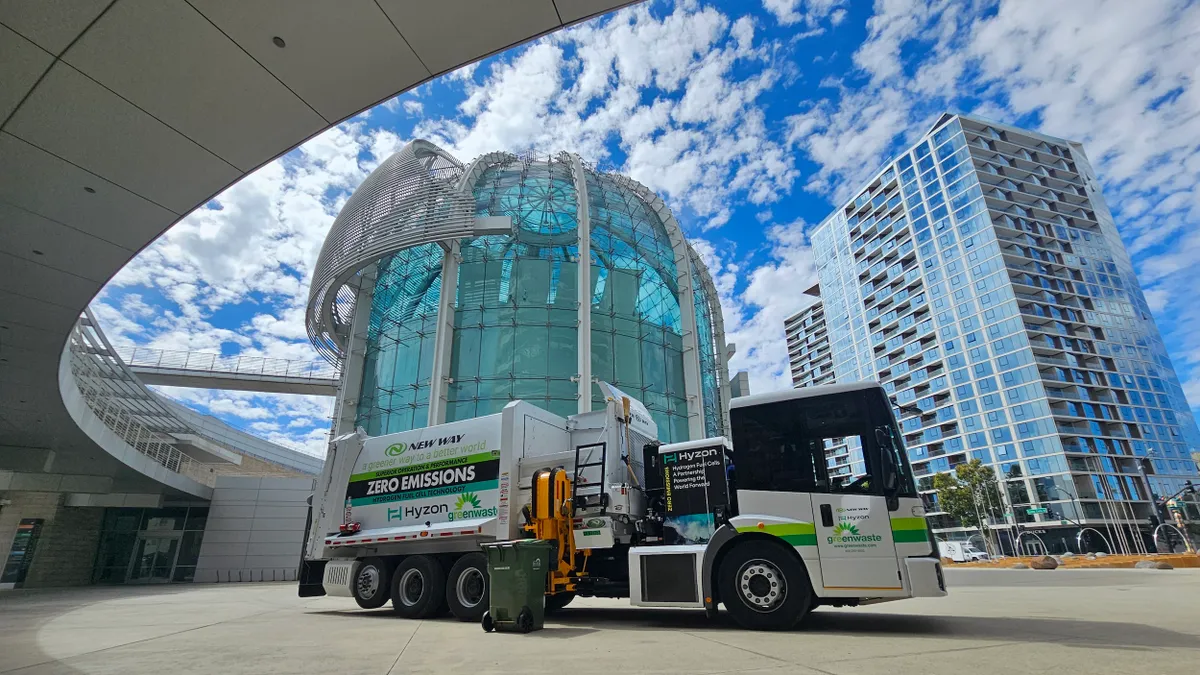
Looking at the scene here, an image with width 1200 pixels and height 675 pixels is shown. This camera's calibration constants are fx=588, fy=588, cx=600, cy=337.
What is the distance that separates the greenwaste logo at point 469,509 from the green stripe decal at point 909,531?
234 inches

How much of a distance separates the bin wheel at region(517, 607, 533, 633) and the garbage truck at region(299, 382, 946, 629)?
1.03 m

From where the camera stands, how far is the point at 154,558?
2823 centimetres

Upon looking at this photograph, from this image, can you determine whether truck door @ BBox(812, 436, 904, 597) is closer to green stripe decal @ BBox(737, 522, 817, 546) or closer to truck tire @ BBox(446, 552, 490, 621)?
green stripe decal @ BBox(737, 522, 817, 546)

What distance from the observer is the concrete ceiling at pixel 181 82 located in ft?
14.8

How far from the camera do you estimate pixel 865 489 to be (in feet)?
24.2

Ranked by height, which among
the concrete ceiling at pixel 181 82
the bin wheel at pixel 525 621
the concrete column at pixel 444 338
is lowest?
the bin wheel at pixel 525 621

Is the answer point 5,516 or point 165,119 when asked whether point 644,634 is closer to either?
point 165,119

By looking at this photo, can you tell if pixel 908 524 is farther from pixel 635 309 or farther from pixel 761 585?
pixel 635 309

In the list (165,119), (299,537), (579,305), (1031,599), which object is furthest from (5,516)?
(1031,599)

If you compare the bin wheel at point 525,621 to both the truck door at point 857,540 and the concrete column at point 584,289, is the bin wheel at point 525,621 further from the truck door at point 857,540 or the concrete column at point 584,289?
the concrete column at point 584,289

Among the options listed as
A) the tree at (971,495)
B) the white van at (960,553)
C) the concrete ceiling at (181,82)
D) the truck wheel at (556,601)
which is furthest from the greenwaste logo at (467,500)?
the tree at (971,495)

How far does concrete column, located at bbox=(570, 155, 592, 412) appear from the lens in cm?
2088

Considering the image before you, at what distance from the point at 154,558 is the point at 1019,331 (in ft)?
278

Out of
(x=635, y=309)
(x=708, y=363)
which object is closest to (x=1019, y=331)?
(x=708, y=363)
